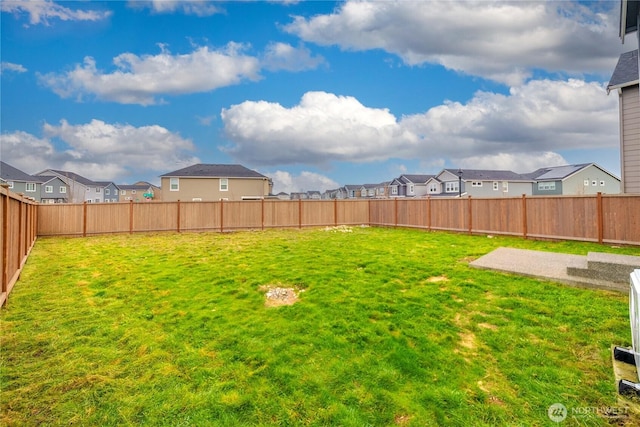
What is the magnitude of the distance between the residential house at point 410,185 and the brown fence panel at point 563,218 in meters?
38.5

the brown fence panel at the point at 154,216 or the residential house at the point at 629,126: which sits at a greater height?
the residential house at the point at 629,126

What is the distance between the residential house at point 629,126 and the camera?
435 inches

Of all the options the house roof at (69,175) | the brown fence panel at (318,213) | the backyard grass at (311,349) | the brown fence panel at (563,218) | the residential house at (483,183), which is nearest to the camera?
the backyard grass at (311,349)

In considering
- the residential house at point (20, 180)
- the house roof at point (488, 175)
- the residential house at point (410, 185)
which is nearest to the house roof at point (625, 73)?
the house roof at point (488, 175)

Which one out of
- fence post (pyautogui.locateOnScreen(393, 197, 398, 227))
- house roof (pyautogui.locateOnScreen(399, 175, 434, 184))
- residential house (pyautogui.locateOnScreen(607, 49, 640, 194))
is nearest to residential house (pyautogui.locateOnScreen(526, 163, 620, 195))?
house roof (pyautogui.locateOnScreen(399, 175, 434, 184))

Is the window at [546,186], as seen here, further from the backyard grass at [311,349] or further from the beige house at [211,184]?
the backyard grass at [311,349]

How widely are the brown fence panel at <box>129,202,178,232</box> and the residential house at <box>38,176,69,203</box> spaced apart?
39.9 metres

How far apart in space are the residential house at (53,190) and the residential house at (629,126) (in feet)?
191

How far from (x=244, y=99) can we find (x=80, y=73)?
10.7 metres

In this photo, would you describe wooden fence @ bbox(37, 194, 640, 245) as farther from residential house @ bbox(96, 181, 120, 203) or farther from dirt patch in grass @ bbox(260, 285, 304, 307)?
residential house @ bbox(96, 181, 120, 203)

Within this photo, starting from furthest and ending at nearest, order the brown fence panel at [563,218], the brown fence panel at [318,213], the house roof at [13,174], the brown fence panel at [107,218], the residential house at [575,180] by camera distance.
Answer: the residential house at [575,180] < the house roof at [13,174] < the brown fence panel at [318,213] < the brown fence panel at [107,218] < the brown fence panel at [563,218]

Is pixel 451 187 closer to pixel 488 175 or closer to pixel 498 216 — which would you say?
pixel 488 175

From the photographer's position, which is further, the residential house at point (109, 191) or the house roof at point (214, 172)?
the residential house at point (109, 191)

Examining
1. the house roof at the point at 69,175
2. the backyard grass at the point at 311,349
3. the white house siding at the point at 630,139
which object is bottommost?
the backyard grass at the point at 311,349
